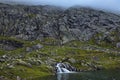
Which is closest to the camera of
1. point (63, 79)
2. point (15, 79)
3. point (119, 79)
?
point (119, 79)

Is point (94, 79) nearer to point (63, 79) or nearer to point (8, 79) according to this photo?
point (63, 79)

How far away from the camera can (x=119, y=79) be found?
534ft

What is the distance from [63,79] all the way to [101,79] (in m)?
23.6

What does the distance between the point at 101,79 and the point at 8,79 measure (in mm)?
60967

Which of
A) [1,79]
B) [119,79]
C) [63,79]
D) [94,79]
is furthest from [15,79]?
[119,79]

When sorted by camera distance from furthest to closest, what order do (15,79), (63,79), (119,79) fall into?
(15,79)
(63,79)
(119,79)

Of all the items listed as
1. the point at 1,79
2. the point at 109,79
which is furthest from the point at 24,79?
the point at 109,79

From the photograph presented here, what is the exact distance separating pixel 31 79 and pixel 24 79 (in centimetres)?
485

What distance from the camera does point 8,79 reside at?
188 m

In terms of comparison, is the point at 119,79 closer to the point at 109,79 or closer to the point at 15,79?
the point at 109,79

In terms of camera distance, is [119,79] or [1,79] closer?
[119,79]

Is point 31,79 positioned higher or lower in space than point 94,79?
lower

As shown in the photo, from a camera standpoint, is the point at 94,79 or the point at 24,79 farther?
the point at 24,79

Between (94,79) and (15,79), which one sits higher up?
(94,79)
